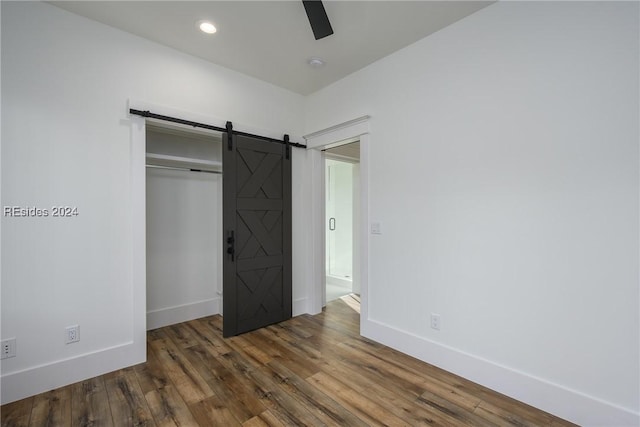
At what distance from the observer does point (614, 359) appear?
1712mm

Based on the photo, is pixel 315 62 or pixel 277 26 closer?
pixel 277 26

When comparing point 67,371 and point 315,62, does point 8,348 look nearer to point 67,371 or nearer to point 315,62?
point 67,371

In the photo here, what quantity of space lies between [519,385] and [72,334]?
3.38m

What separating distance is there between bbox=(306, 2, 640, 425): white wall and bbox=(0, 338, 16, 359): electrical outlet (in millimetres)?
2954

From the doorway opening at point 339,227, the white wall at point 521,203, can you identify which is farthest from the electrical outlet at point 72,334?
the doorway opening at point 339,227

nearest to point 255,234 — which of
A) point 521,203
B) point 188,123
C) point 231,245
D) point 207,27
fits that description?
point 231,245

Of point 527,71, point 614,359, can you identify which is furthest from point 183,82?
point 614,359

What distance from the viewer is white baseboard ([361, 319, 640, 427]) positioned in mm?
1726

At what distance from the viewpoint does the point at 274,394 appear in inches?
83.1

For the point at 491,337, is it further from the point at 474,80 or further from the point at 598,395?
the point at 474,80

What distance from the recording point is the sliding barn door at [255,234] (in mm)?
3086

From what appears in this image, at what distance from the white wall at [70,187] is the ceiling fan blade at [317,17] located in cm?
Result: 165

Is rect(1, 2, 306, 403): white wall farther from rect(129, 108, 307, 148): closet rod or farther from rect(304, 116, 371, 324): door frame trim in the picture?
rect(304, 116, 371, 324): door frame trim

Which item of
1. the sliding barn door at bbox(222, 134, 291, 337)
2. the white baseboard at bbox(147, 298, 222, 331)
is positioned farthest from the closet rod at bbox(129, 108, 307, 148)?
the white baseboard at bbox(147, 298, 222, 331)
